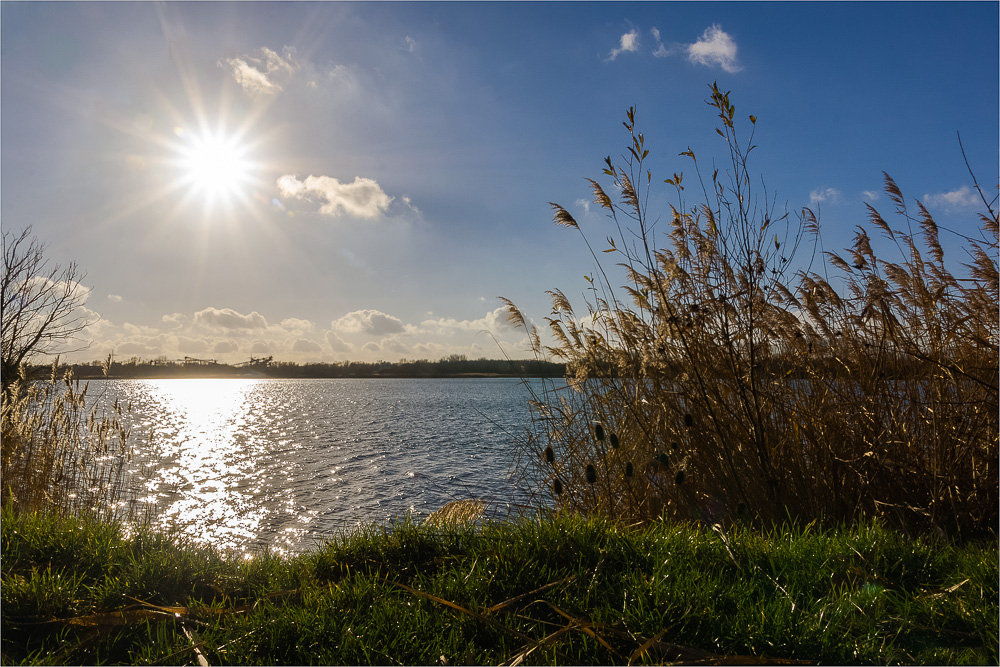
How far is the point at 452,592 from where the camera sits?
7.88 ft

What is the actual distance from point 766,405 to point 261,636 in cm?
376

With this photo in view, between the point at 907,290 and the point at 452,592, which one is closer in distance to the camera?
the point at 452,592

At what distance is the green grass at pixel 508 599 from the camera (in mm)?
2025

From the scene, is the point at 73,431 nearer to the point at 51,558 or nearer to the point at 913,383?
the point at 51,558

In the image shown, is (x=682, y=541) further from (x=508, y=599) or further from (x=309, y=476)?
(x=309, y=476)

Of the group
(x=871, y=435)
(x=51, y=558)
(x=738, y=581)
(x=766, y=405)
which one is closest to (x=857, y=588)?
(x=738, y=581)

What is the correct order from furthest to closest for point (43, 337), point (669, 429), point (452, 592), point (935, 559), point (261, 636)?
point (43, 337), point (669, 429), point (935, 559), point (452, 592), point (261, 636)

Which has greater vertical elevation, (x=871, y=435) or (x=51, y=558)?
(x=871, y=435)

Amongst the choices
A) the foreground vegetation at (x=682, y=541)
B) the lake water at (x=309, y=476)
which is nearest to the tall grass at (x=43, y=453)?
the foreground vegetation at (x=682, y=541)

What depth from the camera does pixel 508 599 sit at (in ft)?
7.59

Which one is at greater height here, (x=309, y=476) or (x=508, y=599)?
(x=508, y=599)

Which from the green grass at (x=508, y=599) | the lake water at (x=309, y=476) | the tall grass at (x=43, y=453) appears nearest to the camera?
the green grass at (x=508, y=599)

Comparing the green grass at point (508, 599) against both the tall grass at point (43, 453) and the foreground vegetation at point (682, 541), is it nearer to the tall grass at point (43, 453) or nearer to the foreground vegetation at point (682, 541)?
the foreground vegetation at point (682, 541)

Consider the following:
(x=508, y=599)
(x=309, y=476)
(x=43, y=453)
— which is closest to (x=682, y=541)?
(x=508, y=599)
